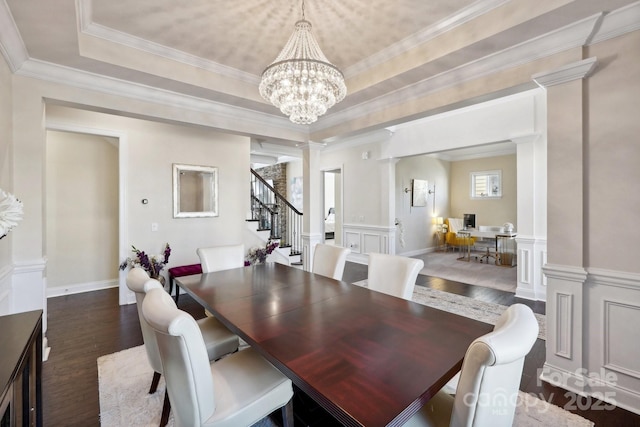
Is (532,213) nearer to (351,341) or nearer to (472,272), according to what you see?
(472,272)

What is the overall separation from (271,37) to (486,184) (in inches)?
302

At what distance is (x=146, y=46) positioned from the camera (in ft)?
8.57

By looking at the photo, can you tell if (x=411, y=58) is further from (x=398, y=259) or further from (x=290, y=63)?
(x=398, y=259)

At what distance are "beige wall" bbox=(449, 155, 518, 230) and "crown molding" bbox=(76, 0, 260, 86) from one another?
7306mm

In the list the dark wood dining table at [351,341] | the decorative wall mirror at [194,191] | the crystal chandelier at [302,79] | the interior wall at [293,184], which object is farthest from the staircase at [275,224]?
the crystal chandelier at [302,79]

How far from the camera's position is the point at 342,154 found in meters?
7.14

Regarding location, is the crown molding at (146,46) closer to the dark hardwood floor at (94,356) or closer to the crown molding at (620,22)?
the dark hardwood floor at (94,356)

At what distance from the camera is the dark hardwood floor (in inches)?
72.9

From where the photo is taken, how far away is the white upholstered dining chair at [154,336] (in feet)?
5.48

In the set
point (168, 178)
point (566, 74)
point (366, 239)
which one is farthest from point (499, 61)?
point (366, 239)

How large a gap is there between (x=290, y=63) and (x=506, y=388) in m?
2.17

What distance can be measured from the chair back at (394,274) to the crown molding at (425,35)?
1.94m

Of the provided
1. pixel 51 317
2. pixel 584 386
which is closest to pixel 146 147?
pixel 51 317

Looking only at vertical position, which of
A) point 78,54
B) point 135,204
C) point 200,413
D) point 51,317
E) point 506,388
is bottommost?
point 51,317
